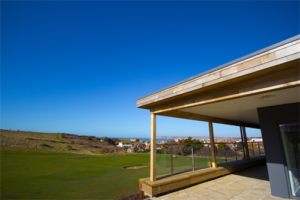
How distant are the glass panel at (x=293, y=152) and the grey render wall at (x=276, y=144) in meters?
0.17

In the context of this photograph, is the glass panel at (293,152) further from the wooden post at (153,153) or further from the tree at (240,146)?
the tree at (240,146)

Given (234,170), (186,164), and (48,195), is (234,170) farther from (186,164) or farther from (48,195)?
(48,195)

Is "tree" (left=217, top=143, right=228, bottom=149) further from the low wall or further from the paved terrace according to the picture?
the paved terrace

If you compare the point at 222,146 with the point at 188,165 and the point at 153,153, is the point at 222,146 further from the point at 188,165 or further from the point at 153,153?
the point at 153,153

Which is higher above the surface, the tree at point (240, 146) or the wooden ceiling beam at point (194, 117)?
the wooden ceiling beam at point (194, 117)

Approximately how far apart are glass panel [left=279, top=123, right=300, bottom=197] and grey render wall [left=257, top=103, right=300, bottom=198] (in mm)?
166

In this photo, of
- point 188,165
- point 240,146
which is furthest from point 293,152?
point 240,146

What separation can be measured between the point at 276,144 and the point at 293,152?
1.51 feet

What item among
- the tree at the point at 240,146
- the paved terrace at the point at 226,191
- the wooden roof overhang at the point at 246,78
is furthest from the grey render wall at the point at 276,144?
the tree at the point at 240,146

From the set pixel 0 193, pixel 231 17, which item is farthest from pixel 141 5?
pixel 0 193

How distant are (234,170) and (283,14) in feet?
31.3

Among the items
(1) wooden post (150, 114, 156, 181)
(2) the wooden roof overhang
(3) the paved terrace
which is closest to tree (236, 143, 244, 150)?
(3) the paved terrace

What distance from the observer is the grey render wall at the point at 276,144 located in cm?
404

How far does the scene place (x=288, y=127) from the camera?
4.22 meters
